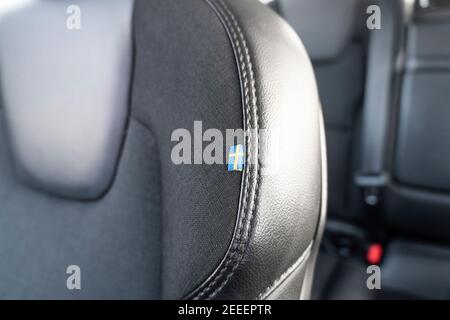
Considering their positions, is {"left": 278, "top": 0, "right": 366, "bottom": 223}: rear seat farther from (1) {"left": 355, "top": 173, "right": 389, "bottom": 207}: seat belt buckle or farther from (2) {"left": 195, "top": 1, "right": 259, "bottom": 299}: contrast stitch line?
(2) {"left": 195, "top": 1, "right": 259, "bottom": 299}: contrast stitch line

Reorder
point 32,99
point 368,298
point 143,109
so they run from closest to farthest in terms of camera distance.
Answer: point 143,109, point 32,99, point 368,298

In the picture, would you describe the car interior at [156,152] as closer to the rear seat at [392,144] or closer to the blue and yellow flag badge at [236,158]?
the blue and yellow flag badge at [236,158]

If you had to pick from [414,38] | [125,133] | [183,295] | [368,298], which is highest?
[414,38]

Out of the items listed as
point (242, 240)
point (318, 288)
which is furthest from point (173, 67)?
point (318, 288)

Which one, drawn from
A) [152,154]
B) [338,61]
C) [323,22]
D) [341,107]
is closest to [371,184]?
[341,107]

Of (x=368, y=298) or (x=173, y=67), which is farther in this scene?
(x=368, y=298)

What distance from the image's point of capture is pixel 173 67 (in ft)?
1.58

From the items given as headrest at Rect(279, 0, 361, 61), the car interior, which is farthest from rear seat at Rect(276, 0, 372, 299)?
the car interior

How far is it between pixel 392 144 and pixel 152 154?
0.98 meters

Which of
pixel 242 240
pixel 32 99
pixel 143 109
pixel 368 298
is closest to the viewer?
pixel 242 240

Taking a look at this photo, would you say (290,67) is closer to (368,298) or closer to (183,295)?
(183,295)

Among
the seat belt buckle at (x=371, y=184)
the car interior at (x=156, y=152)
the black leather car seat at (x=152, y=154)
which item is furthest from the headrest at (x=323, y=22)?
the black leather car seat at (x=152, y=154)

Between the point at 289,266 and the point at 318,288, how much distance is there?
2.81 feet

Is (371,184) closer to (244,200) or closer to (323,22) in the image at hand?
(323,22)
